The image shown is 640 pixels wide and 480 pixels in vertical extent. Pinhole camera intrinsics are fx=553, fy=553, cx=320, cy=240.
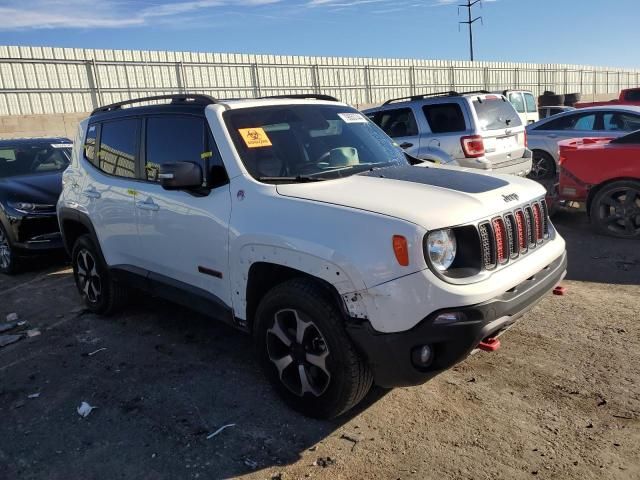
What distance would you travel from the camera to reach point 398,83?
81.4 feet

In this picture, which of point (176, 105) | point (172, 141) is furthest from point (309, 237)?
point (176, 105)

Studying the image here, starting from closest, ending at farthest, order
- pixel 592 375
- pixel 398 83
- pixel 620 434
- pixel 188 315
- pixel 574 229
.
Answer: pixel 620 434
pixel 592 375
pixel 188 315
pixel 574 229
pixel 398 83

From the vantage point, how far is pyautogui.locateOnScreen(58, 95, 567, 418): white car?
282cm

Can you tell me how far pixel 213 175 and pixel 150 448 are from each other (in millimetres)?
1744

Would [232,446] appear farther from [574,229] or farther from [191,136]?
[574,229]

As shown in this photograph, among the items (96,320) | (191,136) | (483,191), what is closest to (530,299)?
(483,191)

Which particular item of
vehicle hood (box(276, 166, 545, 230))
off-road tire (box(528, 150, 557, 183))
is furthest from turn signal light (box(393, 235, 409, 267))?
off-road tire (box(528, 150, 557, 183))

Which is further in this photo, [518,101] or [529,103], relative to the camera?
[529,103]

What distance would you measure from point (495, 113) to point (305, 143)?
6.20m

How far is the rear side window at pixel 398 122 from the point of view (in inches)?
378

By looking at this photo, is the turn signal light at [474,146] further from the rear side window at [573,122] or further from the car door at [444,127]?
the rear side window at [573,122]

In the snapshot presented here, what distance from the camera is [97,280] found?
5.34 m

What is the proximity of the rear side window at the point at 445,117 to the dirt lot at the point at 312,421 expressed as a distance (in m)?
4.70

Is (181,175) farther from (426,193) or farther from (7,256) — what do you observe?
(7,256)
